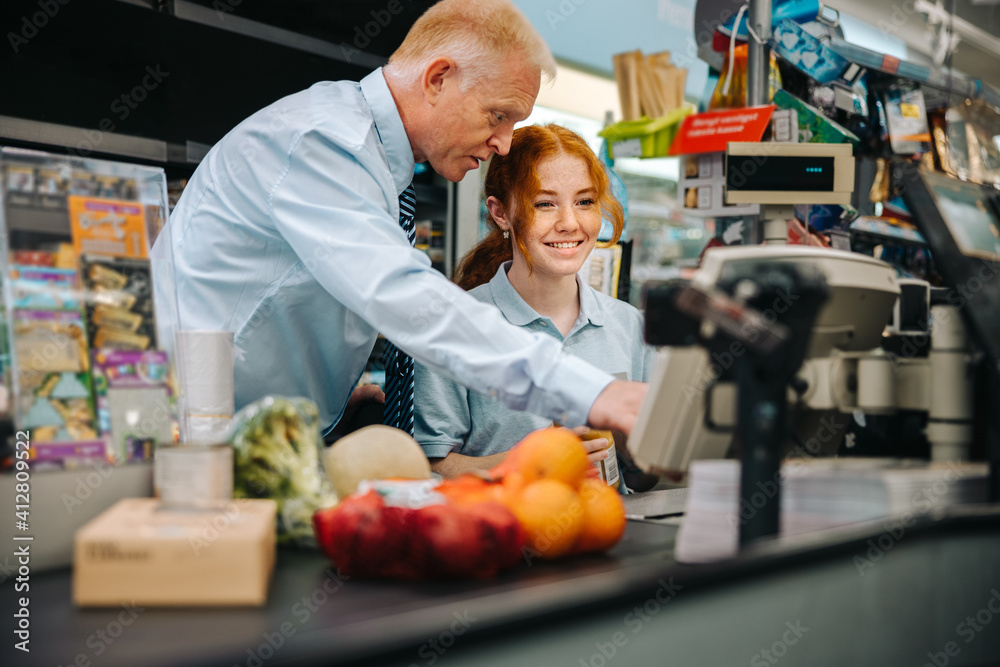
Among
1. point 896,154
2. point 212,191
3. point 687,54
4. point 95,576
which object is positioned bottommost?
point 95,576

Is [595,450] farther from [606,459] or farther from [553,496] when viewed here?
[553,496]

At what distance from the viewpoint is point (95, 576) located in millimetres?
941

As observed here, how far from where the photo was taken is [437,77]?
206cm

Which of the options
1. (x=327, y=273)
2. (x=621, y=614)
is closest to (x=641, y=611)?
(x=621, y=614)

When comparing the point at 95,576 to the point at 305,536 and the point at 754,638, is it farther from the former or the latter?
the point at 754,638

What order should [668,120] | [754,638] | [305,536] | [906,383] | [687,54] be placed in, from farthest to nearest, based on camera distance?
1. [687,54]
2. [668,120]
3. [906,383]
4. [305,536]
5. [754,638]

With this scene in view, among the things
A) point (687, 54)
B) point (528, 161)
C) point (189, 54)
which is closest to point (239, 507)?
point (528, 161)

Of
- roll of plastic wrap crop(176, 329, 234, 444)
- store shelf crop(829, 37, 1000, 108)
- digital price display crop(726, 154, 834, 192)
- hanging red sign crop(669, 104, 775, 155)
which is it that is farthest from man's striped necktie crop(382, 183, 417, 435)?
store shelf crop(829, 37, 1000, 108)

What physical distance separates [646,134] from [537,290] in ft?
3.61

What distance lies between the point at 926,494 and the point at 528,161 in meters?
1.43

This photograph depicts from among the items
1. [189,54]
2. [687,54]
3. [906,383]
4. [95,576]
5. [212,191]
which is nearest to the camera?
[95,576]

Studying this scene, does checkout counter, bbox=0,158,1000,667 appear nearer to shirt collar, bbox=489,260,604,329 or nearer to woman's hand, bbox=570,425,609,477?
woman's hand, bbox=570,425,609,477

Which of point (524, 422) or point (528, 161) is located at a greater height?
point (528, 161)

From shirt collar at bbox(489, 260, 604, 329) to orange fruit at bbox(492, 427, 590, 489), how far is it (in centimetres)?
117
